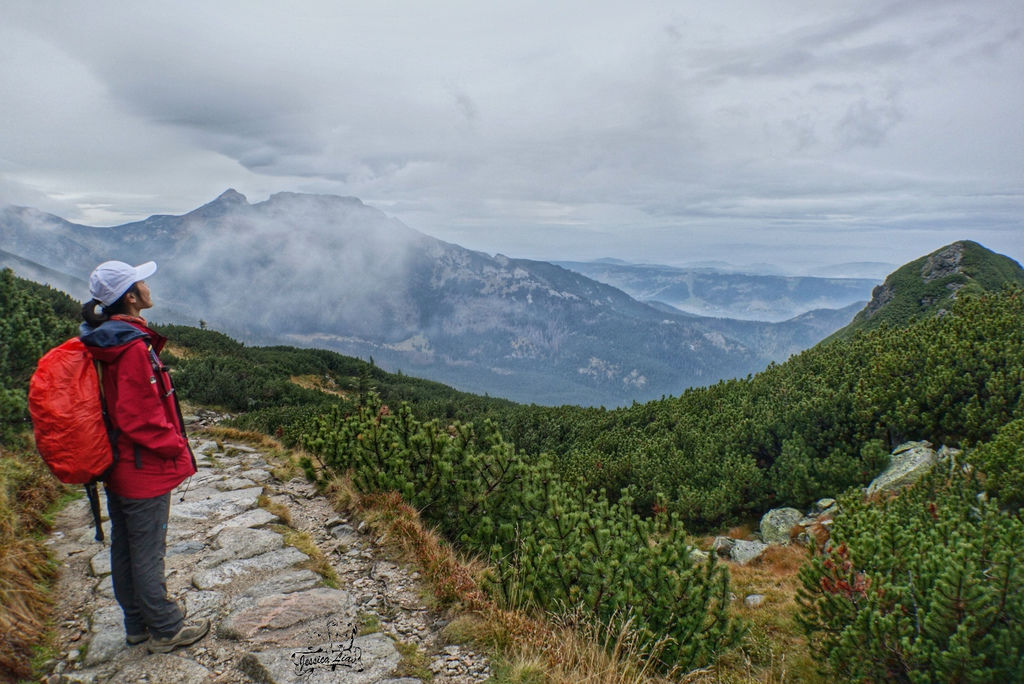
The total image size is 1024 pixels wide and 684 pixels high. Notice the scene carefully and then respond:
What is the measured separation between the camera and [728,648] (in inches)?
187

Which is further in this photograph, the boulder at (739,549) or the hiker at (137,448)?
the boulder at (739,549)

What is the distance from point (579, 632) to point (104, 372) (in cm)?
402

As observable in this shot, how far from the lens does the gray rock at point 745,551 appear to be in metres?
9.94

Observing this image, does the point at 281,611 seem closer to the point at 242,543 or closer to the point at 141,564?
the point at 141,564

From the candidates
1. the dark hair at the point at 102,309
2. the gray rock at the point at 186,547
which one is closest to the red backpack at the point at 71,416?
the dark hair at the point at 102,309

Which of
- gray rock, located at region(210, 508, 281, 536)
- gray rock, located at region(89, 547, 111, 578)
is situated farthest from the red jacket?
gray rock, located at region(210, 508, 281, 536)

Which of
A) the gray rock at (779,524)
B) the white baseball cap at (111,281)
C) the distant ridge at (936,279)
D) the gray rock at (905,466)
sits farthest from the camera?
the distant ridge at (936,279)

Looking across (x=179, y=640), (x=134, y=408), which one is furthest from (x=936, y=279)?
(x=134, y=408)

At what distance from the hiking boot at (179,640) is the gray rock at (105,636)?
32cm

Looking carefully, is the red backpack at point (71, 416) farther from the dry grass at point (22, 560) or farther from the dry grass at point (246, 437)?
the dry grass at point (246, 437)

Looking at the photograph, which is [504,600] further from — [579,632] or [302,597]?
[302,597]

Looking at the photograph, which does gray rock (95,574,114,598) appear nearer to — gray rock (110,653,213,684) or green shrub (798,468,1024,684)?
gray rock (110,653,213,684)

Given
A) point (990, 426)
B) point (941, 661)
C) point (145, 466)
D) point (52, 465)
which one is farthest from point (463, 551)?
point (990, 426)

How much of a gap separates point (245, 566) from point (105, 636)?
1343 millimetres
